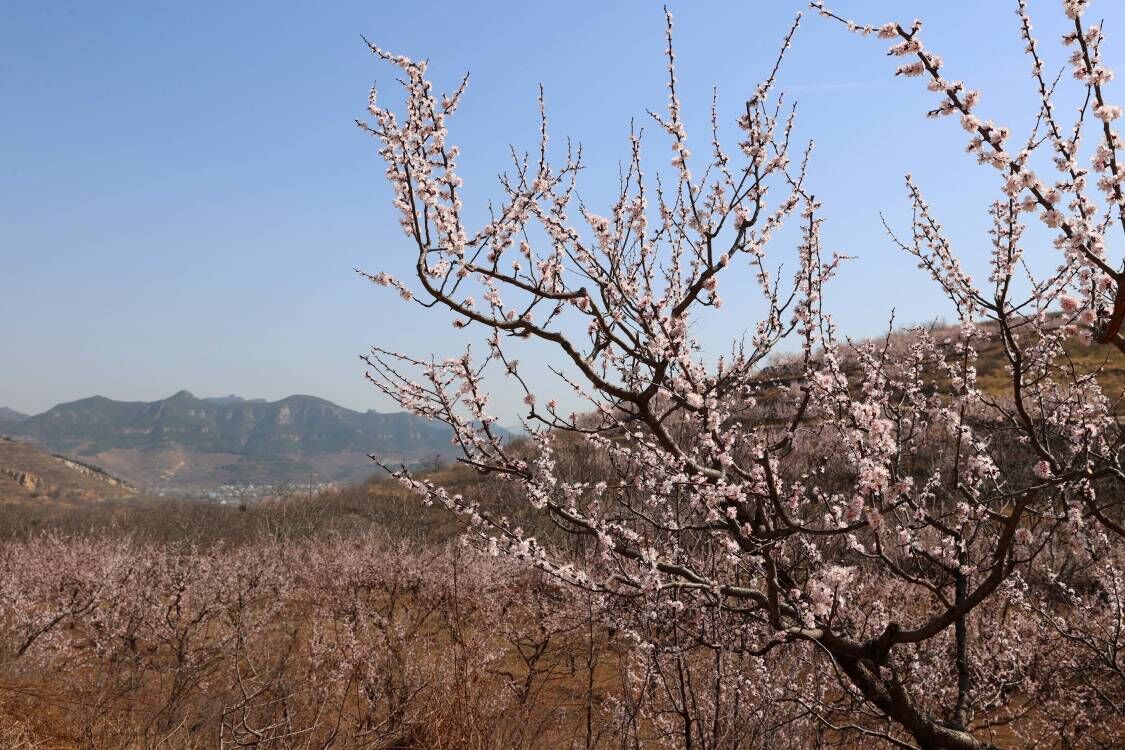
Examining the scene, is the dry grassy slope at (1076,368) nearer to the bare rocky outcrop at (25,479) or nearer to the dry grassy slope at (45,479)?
the dry grassy slope at (45,479)

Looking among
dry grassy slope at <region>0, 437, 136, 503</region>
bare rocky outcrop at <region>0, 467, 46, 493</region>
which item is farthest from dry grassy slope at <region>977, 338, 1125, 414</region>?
bare rocky outcrop at <region>0, 467, 46, 493</region>

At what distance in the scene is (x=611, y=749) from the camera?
845 cm

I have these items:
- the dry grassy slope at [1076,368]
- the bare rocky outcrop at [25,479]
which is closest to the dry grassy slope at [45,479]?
the bare rocky outcrop at [25,479]

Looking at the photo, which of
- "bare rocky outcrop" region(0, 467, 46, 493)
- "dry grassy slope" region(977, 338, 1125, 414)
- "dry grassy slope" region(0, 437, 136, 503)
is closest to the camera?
"dry grassy slope" region(977, 338, 1125, 414)

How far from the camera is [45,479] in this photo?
11938cm

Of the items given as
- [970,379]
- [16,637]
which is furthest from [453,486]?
[970,379]

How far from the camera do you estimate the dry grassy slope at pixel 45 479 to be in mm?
103000

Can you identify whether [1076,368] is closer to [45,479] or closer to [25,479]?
[25,479]

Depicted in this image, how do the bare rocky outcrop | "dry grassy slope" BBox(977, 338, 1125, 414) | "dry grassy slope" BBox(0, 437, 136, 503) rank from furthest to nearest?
the bare rocky outcrop < "dry grassy slope" BBox(0, 437, 136, 503) < "dry grassy slope" BBox(977, 338, 1125, 414)

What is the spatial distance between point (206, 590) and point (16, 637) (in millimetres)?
5626

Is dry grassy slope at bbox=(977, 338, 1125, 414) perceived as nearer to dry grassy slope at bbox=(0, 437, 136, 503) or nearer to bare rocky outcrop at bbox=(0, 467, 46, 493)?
dry grassy slope at bbox=(0, 437, 136, 503)

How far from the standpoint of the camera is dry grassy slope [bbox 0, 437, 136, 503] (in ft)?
338

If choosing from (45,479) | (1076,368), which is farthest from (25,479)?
(1076,368)

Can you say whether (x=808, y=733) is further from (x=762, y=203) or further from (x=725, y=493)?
(x=762, y=203)
